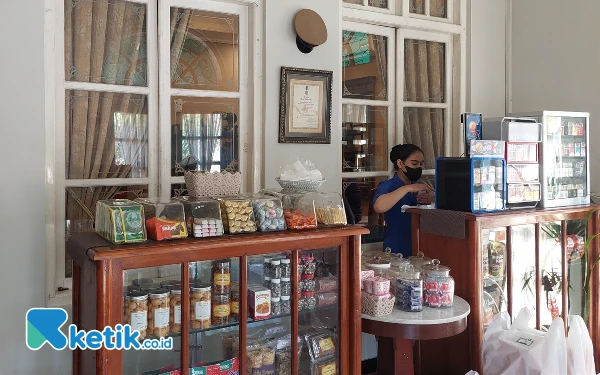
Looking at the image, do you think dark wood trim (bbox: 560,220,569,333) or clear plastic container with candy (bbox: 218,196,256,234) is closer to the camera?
clear plastic container with candy (bbox: 218,196,256,234)

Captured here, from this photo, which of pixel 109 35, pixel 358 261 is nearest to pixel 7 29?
pixel 109 35

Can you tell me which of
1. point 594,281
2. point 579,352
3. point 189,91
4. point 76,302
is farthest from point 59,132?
point 594,281

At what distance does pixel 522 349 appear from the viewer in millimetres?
2941

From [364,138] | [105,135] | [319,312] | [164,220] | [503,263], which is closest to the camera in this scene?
[164,220]

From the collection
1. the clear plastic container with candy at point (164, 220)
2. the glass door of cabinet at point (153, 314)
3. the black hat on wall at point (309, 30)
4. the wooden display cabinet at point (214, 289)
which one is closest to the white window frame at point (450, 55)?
the black hat on wall at point (309, 30)

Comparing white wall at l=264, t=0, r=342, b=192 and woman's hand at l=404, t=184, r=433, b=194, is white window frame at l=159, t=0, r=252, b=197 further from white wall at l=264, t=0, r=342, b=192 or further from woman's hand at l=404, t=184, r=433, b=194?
woman's hand at l=404, t=184, r=433, b=194

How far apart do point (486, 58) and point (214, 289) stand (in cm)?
326

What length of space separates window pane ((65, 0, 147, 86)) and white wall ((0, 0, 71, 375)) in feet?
0.65

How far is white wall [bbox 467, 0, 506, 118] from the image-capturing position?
4.38m

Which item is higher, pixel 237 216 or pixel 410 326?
pixel 237 216

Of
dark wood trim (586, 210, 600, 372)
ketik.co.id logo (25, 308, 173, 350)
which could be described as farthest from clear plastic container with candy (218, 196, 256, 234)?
dark wood trim (586, 210, 600, 372)

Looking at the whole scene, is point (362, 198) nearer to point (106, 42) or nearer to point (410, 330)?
point (410, 330)

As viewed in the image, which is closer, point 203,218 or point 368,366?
point 203,218

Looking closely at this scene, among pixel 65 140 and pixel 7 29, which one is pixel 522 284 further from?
pixel 7 29
